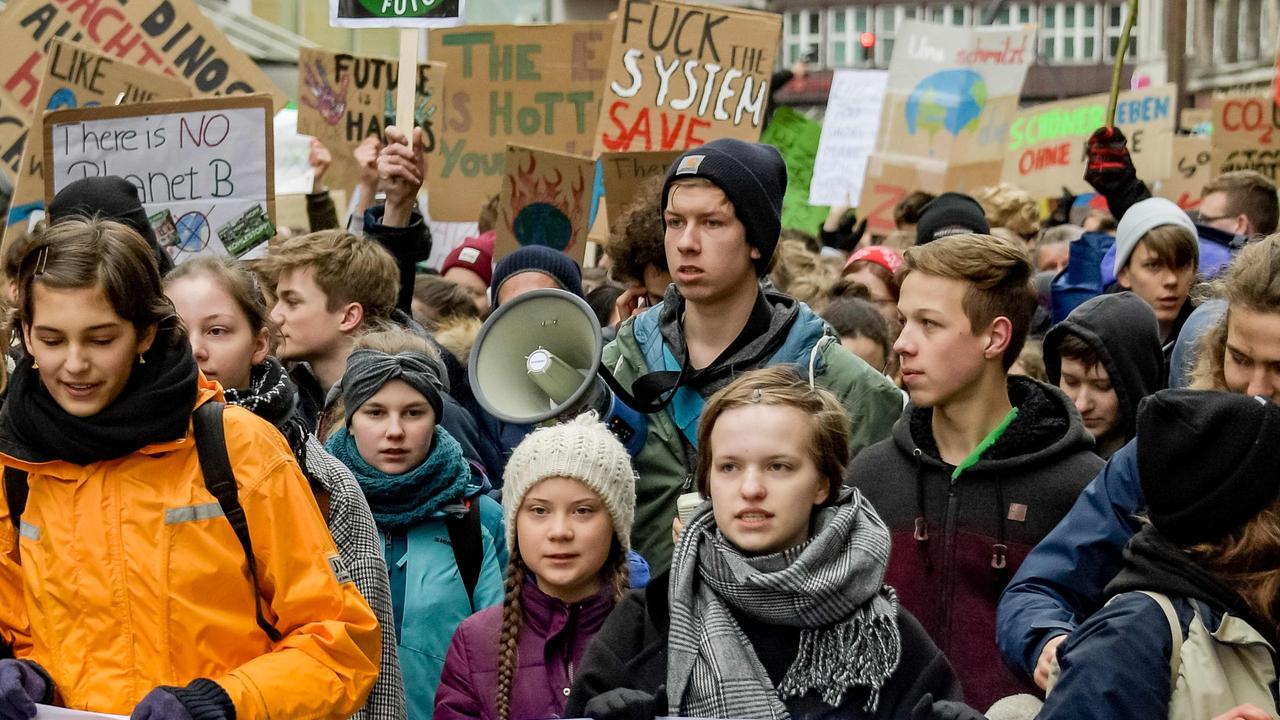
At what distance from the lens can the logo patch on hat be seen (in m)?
4.40

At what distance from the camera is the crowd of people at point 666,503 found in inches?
118

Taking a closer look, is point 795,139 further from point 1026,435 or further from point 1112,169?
point 1026,435

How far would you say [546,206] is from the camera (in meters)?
7.57

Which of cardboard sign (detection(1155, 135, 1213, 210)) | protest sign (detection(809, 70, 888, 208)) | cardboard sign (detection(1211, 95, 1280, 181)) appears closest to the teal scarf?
cardboard sign (detection(1211, 95, 1280, 181))

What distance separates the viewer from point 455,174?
902cm

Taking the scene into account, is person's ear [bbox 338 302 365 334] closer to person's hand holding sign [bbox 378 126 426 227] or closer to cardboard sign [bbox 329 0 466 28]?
person's hand holding sign [bbox 378 126 426 227]

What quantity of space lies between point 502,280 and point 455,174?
2756mm

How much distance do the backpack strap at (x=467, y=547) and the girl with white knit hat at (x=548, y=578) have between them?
0.39 metres

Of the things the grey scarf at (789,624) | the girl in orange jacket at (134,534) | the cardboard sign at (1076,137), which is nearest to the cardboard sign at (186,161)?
the girl in orange jacket at (134,534)

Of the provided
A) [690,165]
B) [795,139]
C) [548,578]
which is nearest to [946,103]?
[795,139]

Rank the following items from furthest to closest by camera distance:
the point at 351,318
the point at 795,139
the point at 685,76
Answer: the point at 795,139 → the point at 685,76 → the point at 351,318

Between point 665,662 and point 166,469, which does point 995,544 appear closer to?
point 665,662

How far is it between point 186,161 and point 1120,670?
4366 mm

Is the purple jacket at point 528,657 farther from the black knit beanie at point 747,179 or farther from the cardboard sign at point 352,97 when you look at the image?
the cardboard sign at point 352,97
